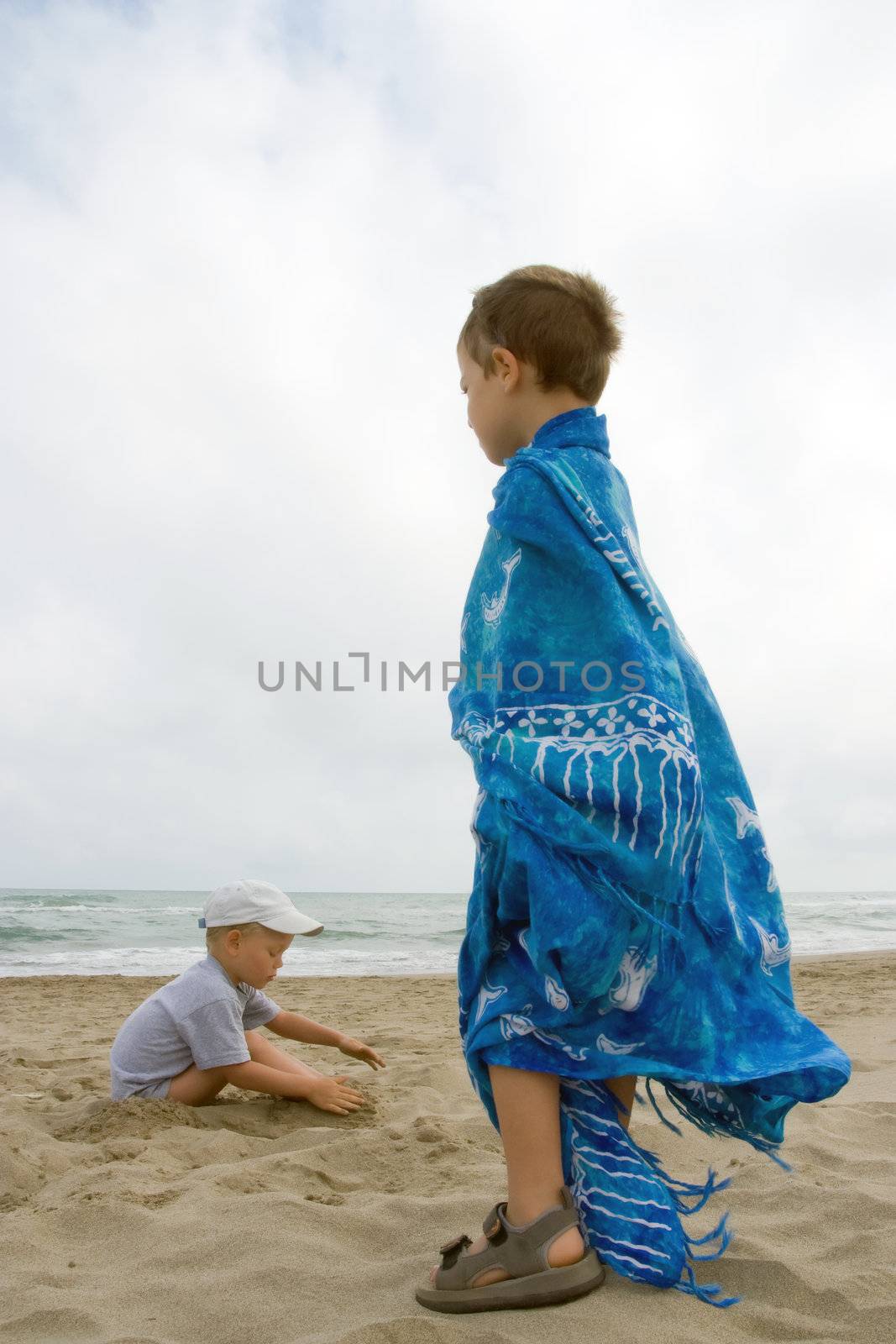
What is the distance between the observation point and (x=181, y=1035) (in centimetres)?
306

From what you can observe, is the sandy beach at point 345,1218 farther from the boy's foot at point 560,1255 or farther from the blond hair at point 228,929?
the blond hair at point 228,929

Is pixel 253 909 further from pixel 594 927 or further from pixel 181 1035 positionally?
pixel 594 927

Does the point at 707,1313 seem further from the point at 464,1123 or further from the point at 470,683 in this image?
the point at 464,1123

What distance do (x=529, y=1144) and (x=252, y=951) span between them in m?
1.71

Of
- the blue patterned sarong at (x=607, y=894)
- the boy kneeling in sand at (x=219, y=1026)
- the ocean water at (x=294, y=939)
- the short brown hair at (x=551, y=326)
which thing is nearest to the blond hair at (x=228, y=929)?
the boy kneeling in sand at (x=219, y=1026)

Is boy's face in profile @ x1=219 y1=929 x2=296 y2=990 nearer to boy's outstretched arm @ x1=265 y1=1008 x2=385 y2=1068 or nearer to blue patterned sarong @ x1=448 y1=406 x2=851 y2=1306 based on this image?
boy's outstretched arm @ x1=265 y1=1008 x2=385 y2=1068

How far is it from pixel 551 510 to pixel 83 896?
24.0 m

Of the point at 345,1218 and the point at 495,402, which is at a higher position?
the point at 495,402

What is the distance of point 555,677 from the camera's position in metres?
1.68

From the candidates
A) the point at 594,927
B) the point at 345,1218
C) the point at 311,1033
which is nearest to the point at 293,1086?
the point at 311,1033

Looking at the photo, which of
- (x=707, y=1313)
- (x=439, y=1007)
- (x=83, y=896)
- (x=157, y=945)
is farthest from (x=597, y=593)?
(x=83, y=896)

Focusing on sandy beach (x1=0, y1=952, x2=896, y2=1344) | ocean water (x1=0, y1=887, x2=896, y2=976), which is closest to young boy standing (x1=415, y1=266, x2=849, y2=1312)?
sandy beach (x1=0, y1=952, x2=896, y2=1344)

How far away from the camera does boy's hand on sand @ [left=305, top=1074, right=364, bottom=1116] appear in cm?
300

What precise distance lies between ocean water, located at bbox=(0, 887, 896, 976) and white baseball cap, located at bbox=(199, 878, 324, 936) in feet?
21.7
